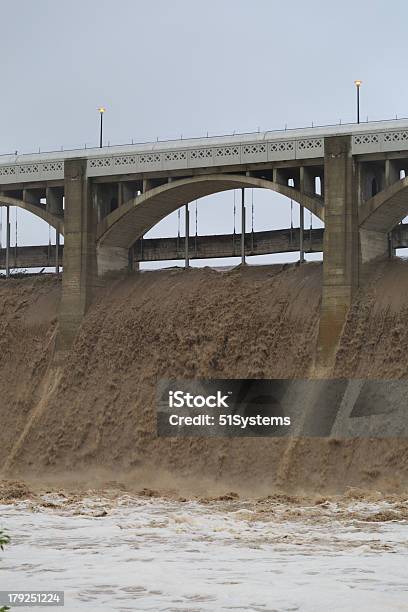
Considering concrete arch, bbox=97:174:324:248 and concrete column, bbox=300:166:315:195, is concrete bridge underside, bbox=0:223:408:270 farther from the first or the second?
concrete column, bbox=300:166:315:195

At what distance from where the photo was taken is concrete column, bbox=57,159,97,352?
39.4 metres

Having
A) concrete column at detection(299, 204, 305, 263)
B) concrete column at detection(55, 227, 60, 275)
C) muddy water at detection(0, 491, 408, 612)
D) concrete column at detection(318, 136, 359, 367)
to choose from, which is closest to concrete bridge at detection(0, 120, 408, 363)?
concrete column at detection(318, 136, 359, 367)

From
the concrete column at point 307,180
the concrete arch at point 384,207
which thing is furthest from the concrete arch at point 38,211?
the concrete arch at point 384,207

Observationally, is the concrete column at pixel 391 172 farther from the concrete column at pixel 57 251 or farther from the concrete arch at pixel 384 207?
the concrete column at pixel 57 251

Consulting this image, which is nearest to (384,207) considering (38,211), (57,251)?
(38,211)

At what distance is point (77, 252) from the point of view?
3944cm

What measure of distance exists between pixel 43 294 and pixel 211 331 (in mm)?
8968

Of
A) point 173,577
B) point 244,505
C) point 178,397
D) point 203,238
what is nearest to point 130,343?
point 178,397

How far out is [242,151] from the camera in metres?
36.8

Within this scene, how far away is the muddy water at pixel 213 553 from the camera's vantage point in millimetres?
16656

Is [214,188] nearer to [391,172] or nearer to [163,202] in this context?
[163,202]

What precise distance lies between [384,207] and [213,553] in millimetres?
16466

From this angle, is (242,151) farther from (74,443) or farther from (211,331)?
(74,443)

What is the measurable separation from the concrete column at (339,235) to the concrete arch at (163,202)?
98 cm
